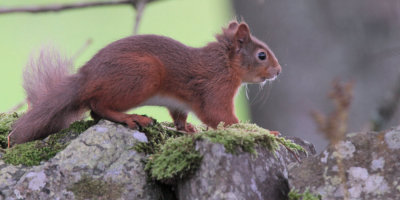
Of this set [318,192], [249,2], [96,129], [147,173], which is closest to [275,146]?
[318,192]

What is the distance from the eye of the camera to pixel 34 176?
2.74 m

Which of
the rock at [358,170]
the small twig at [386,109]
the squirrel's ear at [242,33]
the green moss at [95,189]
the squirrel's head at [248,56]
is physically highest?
the squirrel's ear at [242,33]

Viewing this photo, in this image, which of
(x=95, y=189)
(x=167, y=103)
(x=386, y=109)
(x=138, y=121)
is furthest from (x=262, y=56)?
(x=95, y=189)

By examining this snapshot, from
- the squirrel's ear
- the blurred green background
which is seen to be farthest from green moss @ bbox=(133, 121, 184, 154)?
the blurred green background

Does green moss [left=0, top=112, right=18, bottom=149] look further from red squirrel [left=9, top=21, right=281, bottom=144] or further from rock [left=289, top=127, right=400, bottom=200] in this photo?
rock [left=289, top=127, right=400, bottom=200]

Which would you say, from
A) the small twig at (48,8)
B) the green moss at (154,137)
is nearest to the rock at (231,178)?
the green moss at (154,137)

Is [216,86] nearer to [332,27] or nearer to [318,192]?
[318,192]

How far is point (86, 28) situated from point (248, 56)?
234 inches

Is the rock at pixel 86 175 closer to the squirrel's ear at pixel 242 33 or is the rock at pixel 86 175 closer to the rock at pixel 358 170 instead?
the rock at pixel 358 170

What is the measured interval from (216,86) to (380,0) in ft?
8.87

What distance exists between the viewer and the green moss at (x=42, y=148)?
294cm

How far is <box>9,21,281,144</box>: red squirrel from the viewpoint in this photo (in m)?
3.37

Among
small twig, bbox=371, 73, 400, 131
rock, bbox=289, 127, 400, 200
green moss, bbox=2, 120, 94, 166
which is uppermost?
small twig, bbox=371, 73, 400, 131

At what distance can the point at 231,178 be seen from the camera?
2.57 m
